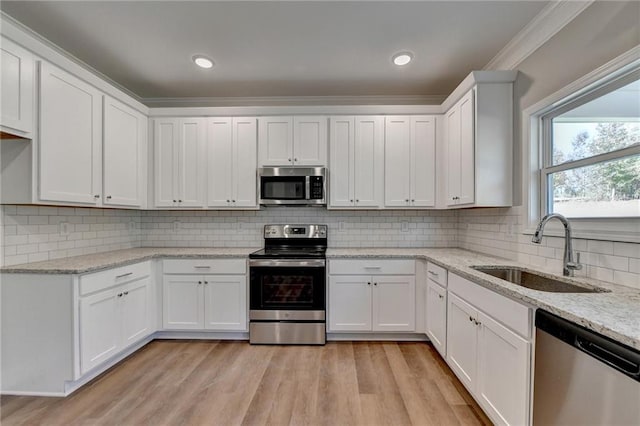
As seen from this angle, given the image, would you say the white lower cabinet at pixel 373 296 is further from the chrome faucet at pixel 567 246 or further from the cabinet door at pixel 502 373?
the chrome faucet at pixel 567 246

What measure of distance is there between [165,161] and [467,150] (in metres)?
3.06

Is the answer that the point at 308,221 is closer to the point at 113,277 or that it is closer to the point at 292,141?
the point at 292,141

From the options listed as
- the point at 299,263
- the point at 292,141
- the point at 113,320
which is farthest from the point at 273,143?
the point at 113,320

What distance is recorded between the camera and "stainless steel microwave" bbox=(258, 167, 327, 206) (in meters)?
3.04

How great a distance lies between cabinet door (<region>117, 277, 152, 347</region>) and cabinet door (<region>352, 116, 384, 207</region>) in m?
2.25

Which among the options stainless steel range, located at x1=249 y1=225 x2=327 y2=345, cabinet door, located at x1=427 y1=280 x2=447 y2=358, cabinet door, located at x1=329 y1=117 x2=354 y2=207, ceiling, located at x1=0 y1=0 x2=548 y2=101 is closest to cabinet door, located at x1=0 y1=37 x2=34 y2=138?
ceiling, located at x1=0 y1=0 x2=548 y2=101

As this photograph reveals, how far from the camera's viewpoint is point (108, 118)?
2.56 meters

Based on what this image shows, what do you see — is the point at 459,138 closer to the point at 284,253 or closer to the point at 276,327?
the point at 284,253

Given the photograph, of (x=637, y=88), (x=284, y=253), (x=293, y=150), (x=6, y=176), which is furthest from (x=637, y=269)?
(x=6, y=176)

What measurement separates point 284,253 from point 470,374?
182 centimetres

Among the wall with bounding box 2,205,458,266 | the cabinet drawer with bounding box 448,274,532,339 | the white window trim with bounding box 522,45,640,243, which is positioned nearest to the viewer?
the cabinet drawer with bounding box 448,274,532,339

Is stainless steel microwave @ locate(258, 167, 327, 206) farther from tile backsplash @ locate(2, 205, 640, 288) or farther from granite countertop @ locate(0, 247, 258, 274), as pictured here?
granite countertop @ locate(0, 247, 258, 274)

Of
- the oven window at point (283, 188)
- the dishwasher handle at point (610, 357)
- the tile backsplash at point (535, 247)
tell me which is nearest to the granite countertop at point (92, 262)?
the oven window at point (283, 188)

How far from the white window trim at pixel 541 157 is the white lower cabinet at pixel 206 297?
8.45 feet
